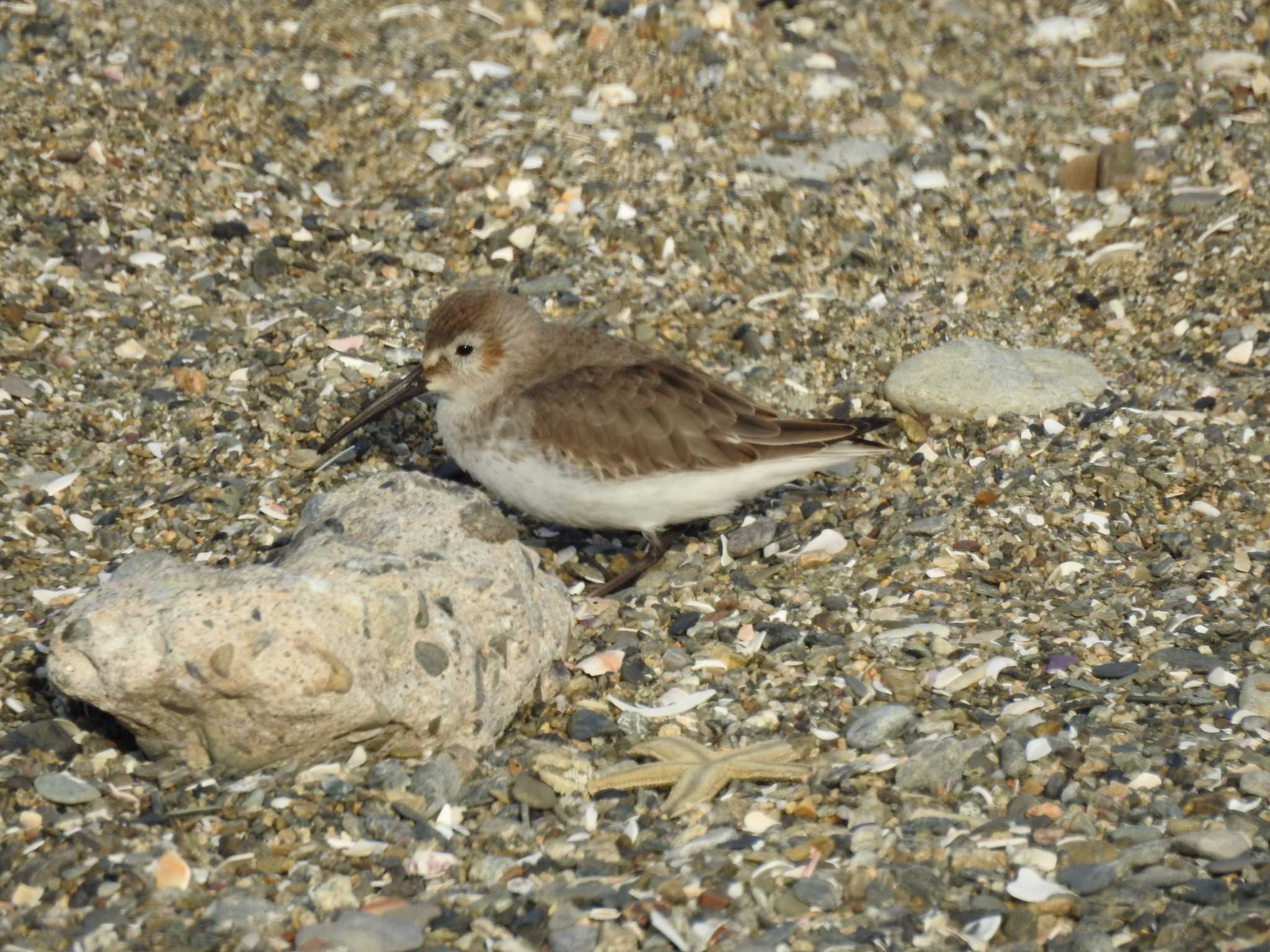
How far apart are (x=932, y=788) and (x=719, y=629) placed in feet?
3.87

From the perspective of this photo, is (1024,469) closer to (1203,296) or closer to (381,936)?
(1203,296)

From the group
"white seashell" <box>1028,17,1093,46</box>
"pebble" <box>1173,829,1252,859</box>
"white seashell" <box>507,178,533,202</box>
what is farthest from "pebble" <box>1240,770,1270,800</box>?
"white seashell" <box>1028,17,1093,46</box>

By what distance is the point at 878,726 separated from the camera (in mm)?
4852

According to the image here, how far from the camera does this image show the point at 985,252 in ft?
26.1

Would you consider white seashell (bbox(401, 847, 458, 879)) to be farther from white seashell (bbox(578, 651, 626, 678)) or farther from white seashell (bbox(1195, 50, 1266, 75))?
white seashell (bbox(1195, 50, 1266, 75))

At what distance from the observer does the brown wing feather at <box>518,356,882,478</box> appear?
581 centimetres

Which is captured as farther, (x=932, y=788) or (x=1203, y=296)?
(x=1203, y=296)

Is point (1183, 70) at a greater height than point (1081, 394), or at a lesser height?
greater

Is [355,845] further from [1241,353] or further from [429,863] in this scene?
[1241,353]

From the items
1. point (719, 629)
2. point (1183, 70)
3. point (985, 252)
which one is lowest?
point (719, 629)

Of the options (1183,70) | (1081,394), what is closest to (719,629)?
(1081,394)

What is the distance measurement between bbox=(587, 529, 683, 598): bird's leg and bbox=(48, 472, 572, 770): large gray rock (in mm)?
822

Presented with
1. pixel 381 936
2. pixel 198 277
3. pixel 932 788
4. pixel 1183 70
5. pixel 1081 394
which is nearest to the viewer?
pixel 381 936

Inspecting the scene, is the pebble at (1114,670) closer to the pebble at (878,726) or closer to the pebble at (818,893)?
the pebble at (878,726)
